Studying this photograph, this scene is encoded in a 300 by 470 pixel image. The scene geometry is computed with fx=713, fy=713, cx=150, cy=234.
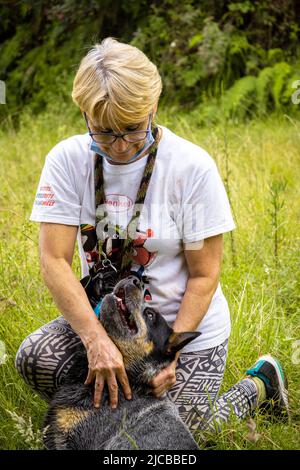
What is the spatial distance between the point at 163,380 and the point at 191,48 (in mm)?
6662

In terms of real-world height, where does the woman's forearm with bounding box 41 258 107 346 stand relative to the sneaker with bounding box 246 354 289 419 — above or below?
above

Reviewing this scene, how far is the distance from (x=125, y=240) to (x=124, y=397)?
651mm

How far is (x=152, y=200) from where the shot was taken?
3068mm

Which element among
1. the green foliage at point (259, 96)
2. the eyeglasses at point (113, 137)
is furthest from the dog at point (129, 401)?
the green foliage at point (259, 96)

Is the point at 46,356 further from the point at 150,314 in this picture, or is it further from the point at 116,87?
the point at 116,87

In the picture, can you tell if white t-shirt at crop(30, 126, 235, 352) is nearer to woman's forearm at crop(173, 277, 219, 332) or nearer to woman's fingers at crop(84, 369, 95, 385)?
woman's forearm at crop(173, 277, 219, 332)

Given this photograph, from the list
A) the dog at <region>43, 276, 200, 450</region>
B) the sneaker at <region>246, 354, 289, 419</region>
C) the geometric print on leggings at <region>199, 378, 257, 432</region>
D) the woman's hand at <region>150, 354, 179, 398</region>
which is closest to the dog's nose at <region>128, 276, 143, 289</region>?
the dog at <region>43, 276, 200, 450</region>

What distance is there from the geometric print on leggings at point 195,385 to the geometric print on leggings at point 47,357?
490mm

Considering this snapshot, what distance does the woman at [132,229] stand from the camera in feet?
9.68

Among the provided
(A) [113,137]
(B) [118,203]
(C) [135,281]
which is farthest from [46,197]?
(C) [135,281]

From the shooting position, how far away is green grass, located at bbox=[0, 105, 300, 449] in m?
3.32

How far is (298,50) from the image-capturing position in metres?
8.80

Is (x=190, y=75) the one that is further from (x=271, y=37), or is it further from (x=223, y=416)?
(x=223, y=416)

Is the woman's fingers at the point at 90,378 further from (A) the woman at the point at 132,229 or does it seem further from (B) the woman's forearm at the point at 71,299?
(B) the woman's forearm at the point at 71,299
